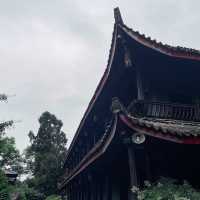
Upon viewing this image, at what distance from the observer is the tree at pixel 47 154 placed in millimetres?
34281

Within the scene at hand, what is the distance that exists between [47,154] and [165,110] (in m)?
29.2

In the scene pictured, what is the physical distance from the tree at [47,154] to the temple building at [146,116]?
2376 centimetres

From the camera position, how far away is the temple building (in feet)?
22.3

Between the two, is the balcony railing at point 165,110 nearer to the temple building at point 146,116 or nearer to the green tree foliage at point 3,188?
the temple building at point 146,116

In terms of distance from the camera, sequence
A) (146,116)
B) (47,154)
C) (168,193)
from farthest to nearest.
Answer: (47,154)
(146,116)
(168,193)

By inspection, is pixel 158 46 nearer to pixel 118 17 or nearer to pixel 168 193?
pixel 118 17

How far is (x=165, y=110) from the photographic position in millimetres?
8594

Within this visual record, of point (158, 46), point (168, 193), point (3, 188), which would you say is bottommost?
point (168, 193)

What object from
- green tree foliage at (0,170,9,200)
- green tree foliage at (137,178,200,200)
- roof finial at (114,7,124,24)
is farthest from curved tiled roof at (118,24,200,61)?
green tree foliage at (0,170,9,200)

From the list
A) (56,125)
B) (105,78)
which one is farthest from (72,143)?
(56,125)

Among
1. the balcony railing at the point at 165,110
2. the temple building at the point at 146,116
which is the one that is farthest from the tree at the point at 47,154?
the balcony railing at the point at 165,110

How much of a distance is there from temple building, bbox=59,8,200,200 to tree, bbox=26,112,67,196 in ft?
78.0

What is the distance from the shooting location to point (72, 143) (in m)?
16.4

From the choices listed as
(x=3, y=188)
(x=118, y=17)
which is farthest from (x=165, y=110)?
(x=3, y=188)
